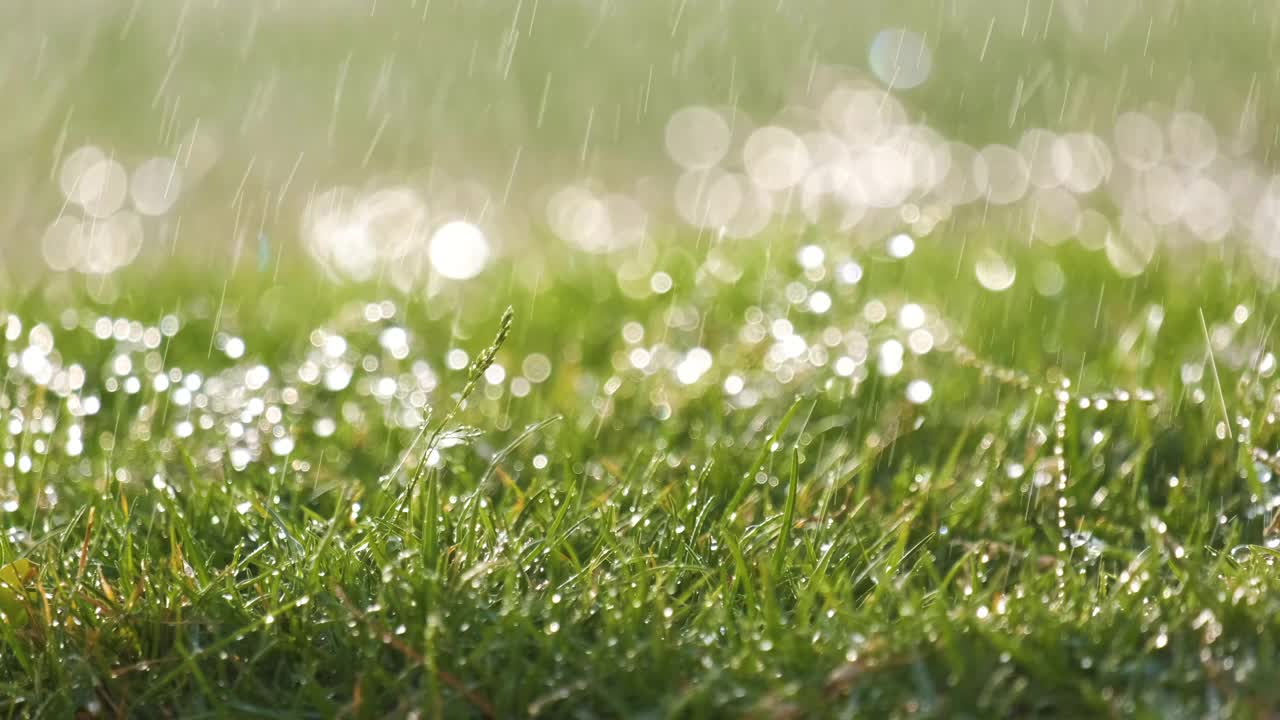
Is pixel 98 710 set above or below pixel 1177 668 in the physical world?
below

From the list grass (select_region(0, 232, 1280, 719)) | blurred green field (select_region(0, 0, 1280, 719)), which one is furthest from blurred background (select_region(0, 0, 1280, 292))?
grass (select_region(0, 232, 1280, 719))

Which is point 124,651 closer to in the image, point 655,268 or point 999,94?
point 655,268

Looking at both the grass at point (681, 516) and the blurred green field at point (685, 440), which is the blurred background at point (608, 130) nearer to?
the blurred green field at point (685, 440)

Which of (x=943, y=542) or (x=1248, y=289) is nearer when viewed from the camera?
(x=943, y=542)

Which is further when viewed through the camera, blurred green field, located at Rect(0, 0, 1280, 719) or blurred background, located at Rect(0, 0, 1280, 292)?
blurred background, located at Rect(0, 0, 1280, 292)

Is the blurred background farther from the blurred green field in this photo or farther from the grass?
the grass

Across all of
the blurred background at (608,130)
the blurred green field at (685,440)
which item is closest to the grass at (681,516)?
the blurred green field at (685,440)

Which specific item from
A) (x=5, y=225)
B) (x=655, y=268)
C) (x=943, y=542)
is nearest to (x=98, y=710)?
(x=943, y=542)
